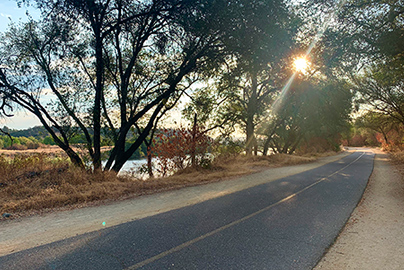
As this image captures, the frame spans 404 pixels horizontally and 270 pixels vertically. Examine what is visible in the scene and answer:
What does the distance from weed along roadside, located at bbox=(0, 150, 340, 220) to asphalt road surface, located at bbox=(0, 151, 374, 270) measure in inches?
88.4

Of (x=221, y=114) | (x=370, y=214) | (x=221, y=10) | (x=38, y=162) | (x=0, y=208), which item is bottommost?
(x=370, y=214)

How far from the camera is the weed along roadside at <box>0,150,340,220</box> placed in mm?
5883

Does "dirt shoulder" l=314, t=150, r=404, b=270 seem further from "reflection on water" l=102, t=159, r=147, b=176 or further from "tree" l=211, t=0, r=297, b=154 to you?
"reflection on water" l=102, t=159, r=147, b=176

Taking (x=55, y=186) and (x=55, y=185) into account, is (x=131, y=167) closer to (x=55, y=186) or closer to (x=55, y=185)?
(x=55, y=185)

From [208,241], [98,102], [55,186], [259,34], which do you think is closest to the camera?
[208,241]

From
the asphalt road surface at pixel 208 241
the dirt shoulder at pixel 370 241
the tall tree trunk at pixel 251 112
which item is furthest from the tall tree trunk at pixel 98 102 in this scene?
the tall tree trunk at pixel 251 112

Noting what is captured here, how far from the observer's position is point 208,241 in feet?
13.7

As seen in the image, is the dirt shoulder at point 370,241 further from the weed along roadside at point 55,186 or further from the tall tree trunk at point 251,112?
the tall tree trunk at point 251,112

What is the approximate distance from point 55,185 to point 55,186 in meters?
0.15

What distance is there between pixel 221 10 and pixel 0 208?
871cm

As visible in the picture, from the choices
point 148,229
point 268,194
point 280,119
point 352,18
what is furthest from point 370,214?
point 280,119

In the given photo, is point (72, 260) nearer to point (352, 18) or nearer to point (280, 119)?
point (352, 18)

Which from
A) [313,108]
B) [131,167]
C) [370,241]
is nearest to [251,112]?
[313,108]

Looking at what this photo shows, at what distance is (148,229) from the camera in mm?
4602
